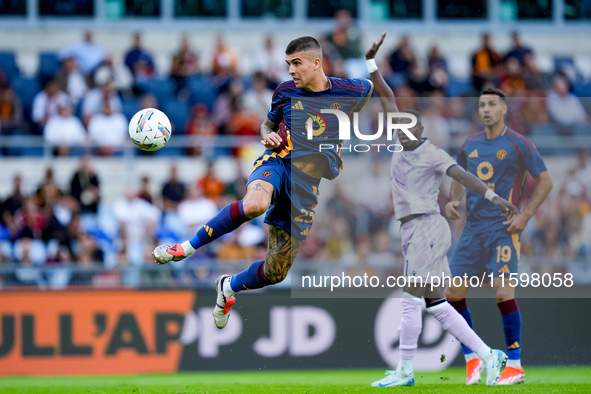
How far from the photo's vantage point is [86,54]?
16250 mm

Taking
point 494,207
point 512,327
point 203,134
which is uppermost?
point 203,134

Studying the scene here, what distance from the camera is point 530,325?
35.9 feet

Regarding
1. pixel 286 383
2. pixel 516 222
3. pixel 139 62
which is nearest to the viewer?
pixel 516 222

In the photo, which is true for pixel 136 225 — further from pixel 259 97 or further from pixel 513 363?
pixel 513 363

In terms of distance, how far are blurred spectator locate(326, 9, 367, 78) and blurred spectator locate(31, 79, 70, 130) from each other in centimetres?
473

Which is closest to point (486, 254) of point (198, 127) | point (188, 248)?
point (188, 248)

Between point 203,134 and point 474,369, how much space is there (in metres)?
7.22

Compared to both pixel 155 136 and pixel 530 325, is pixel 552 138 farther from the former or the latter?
pixel 155 136

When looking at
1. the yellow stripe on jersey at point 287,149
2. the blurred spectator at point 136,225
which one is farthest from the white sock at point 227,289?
the blurred spectator at point 136,225

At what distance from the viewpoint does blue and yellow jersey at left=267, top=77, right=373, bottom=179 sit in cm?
828

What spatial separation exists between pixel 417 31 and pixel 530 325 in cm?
895

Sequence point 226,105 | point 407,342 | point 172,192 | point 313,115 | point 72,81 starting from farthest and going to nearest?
point 72,81
point 226,105
point 172,192
point 407,342
point 313,115

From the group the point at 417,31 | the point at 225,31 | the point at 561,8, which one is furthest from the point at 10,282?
the point at 561,8

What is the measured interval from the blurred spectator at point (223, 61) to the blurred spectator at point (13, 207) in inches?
165
